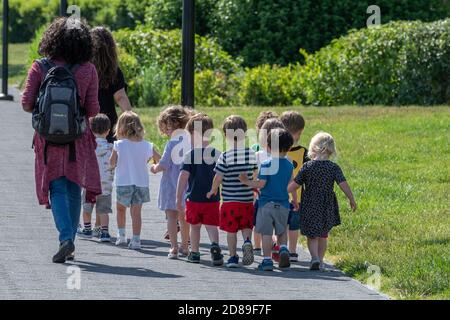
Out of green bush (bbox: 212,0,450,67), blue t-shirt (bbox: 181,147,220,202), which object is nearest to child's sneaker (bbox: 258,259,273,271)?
blue t-shirt (bbox: 181,147,220,202)

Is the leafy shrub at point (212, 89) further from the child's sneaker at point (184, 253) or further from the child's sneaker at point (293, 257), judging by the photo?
the child's sneaker at point (293, 257)

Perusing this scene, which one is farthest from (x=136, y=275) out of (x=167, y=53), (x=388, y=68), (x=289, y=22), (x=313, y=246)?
(x=289, y=22)

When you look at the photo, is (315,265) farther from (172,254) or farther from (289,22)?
(289,22)

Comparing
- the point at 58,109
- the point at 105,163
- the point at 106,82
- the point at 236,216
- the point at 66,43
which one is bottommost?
the point at 236,216

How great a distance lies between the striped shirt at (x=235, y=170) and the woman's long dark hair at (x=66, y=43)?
1.27 metres

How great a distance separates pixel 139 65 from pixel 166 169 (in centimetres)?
1539

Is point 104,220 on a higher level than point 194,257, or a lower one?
higher

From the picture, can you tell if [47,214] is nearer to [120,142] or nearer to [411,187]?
[120,142]

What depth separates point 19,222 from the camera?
1186cm

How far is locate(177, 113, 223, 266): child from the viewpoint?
10.0 metres

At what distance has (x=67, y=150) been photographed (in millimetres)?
9820

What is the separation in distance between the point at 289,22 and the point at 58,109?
2027 cm

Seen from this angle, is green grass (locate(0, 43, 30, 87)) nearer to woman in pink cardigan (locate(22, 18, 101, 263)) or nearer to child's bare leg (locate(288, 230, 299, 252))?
child's bare leg (locate(288, 230, 299, 252))
